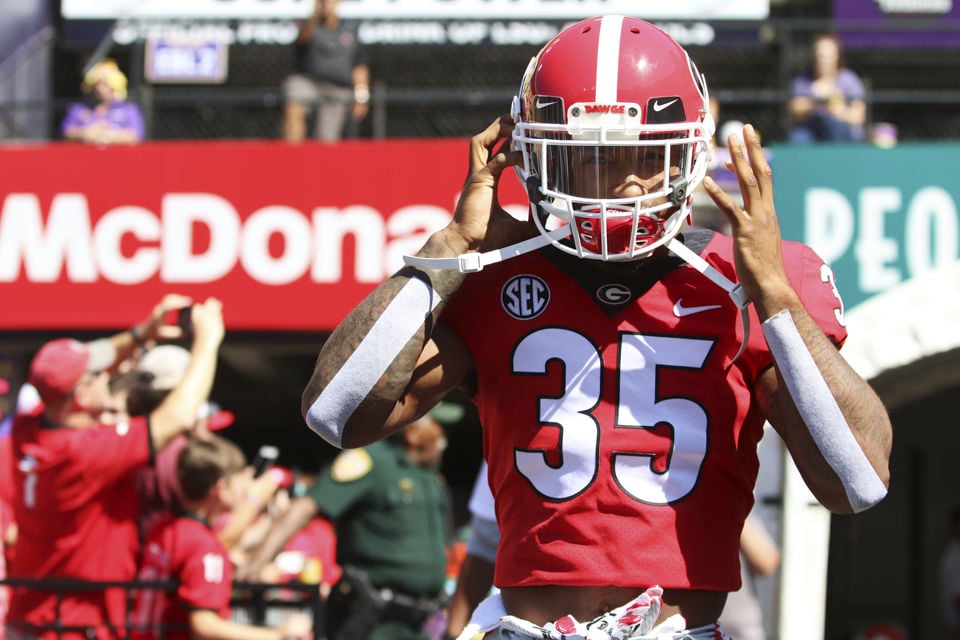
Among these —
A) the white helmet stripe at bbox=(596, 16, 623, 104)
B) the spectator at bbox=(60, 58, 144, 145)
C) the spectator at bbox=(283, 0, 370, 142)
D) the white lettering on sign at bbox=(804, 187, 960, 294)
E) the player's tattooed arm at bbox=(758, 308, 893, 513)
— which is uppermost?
the spectator at bbox=(283, 0, 370, 142)

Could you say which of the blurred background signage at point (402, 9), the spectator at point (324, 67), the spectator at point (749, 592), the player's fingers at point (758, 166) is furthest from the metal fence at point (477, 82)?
the player's fingers at point (758, 166)

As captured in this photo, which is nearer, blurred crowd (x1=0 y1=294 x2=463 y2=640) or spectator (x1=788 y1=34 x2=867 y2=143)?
blurred crowd (x1=0 y1=294 x2=463 y2=640)

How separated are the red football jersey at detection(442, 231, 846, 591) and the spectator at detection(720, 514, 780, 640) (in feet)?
6.08

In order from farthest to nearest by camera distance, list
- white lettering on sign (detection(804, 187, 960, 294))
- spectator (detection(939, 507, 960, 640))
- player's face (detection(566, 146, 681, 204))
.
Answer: spectator (detection(939, 507, 960, 640)) → white lettering on sign (detection(804, 187, 960, 294)) → player's face (detection(566, 146, 681, 204))

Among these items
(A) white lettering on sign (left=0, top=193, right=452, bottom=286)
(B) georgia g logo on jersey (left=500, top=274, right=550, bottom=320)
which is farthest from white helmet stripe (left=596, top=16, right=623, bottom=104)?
(A) white lettering on sign (left=0, top=193, right=452, bottom=286)

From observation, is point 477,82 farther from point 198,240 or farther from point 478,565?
point 478,565

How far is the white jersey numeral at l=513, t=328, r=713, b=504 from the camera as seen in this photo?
243 centimetres

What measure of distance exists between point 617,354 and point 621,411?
10 cm

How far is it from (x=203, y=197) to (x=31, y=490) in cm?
331

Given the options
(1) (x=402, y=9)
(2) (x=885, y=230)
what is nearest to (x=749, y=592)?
(2) (x=885, y=230)

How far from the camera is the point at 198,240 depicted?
304 inches

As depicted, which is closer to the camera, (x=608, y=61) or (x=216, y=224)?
(x=608, y=61)

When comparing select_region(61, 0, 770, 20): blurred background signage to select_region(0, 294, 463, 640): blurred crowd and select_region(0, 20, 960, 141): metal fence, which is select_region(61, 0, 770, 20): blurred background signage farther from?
select_region(0, 294, 463, 640): blurred crowd

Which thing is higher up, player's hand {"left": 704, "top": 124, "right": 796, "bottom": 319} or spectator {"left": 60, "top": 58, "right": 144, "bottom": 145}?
spectator {"left": 60, "top": 58, "right": 144, "bottom": 145}
